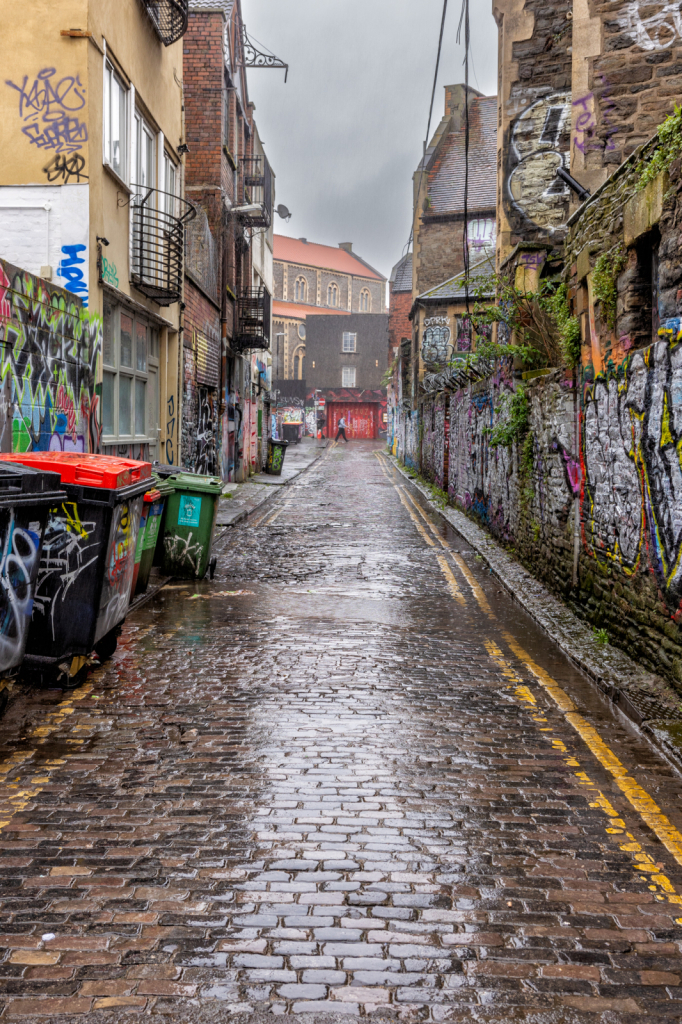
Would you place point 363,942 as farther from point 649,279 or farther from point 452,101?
point 452,101

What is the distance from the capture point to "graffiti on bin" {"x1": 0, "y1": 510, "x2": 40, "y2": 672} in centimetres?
502

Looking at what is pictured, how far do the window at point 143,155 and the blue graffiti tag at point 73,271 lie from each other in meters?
2.55

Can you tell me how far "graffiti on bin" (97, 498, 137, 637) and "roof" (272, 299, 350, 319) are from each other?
68.8 m

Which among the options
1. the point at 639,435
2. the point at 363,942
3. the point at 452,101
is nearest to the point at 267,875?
the point at 363,942

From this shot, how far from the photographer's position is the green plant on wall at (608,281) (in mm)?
7271

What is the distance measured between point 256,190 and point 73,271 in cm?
1738

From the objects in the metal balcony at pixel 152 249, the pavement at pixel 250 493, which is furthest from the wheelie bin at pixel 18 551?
the pavement at pixel 250 493

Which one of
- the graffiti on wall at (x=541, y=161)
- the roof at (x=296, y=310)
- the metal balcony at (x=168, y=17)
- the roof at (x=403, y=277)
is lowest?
the graffiti on wall at (x=541, y=161)

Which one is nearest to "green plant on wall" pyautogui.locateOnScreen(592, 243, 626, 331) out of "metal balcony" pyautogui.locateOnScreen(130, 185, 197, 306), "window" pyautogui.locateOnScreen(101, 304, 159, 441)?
"metal balcony" pyautogui.locateOnScreen(130, 185, 197, 306)

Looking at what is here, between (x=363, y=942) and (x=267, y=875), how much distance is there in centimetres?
57

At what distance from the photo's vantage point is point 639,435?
6.31 m

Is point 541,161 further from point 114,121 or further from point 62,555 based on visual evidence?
point 62,555

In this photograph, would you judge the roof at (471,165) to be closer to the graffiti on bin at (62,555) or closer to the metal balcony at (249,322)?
the metal balcony at (249,322)

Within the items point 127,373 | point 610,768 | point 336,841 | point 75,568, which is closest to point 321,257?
point 127,373
